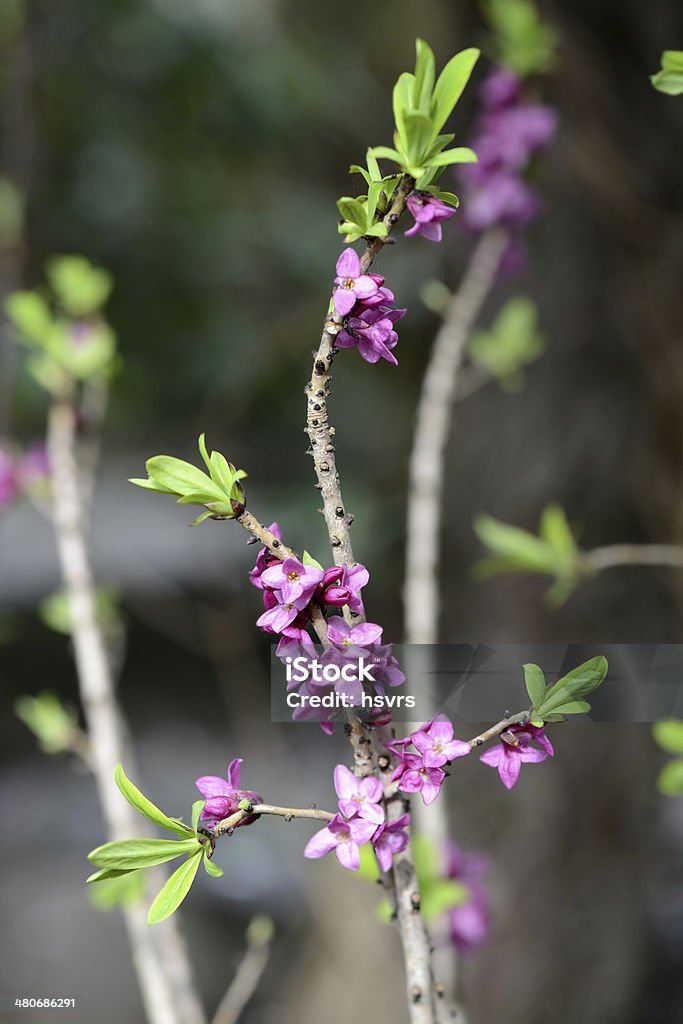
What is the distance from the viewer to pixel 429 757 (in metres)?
0.23

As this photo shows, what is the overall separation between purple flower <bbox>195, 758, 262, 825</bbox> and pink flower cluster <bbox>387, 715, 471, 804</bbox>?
0.05 meters

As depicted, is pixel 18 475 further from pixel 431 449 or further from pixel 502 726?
pixel 502 726

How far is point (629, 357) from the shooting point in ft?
3.20

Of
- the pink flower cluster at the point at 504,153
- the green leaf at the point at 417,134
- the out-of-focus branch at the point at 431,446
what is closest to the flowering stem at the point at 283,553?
the green leaf at the point at 417,134

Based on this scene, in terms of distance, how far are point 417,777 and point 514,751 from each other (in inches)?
1.1

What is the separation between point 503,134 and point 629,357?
431 millimetres

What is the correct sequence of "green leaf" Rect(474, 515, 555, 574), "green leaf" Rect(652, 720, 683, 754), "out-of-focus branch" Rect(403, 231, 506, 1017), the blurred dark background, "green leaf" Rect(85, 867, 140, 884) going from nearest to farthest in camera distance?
"green leaf" Rect(85, 867, 140, 884) < "green leaf" Rect(652, 720, 683, 754) < "green leaf" Rect(474, 515, 555, 574) < "out-of-focus branch" Rect(403, 231, 506, 1017) < the blurred dark background

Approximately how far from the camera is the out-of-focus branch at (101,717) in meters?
0.49

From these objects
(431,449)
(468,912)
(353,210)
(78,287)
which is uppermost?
(78,287)

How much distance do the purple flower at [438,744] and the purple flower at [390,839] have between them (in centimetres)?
3

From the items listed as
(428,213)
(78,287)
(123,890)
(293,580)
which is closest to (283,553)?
(293,580)

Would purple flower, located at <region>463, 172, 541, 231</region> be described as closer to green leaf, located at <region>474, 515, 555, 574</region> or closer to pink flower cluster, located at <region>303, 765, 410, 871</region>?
green leaf, located at <region>474, 515, 555, 574</region>

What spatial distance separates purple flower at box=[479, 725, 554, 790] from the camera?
232mm

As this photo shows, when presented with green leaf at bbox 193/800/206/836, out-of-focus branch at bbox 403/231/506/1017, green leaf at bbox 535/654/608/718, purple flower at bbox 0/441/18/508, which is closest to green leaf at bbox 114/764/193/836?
green leaf at bbox 193/800/206/836
